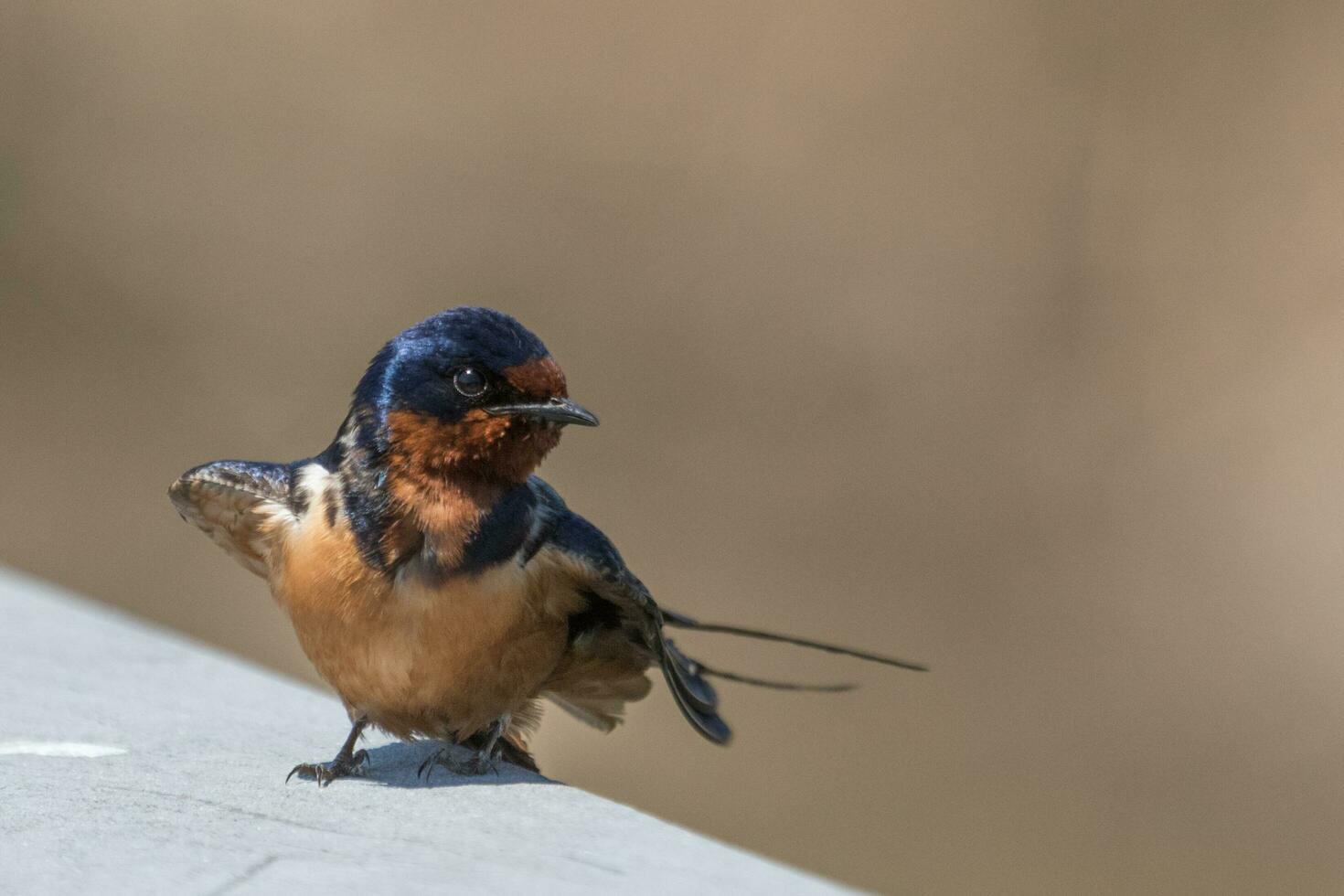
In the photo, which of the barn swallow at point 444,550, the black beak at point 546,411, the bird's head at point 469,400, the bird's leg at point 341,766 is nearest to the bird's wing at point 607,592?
the barn swallow at point 444,550

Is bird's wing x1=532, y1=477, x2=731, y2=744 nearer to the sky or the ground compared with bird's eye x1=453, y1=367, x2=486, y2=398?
nearer to the ground

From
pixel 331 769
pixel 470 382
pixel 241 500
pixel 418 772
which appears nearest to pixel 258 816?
pixel 331 769

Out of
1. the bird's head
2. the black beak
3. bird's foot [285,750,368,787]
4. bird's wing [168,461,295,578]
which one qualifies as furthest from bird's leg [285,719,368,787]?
the black beak

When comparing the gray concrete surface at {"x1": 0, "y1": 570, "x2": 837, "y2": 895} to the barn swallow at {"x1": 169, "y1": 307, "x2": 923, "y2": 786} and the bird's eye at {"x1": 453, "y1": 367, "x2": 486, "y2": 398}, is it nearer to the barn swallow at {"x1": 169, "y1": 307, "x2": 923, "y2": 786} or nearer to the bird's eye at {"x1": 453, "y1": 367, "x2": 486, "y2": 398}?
the barn swallow at {"x1": 169, "y1": 307, "x2": 923, "y2": 786}

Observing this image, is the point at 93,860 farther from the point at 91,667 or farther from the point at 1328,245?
the point at 1328,245

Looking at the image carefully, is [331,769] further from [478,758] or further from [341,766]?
[478,758]
